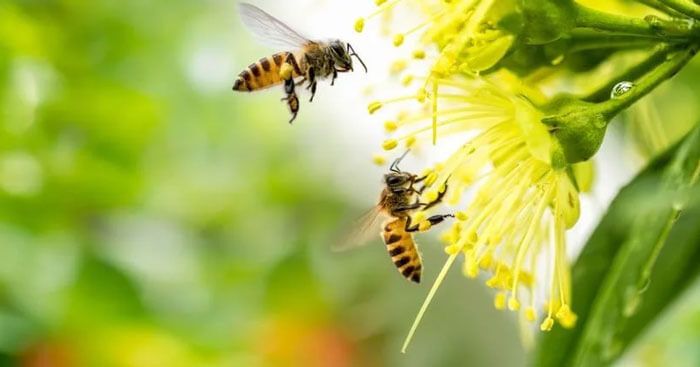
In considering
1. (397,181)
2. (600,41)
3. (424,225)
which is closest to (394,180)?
(397,181)

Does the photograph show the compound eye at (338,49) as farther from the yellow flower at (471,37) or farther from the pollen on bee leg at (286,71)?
the yellow flower at (471,37)

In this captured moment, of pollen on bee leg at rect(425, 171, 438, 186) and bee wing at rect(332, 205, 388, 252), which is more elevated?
bee wing at rect(332, 205, 388, 252)

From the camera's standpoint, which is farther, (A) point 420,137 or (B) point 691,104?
(B) point 691,104

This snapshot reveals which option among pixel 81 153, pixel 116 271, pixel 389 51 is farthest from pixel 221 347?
pixel 389 51

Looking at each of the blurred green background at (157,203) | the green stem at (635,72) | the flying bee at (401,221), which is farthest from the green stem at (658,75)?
the blurred green background at (157,203)

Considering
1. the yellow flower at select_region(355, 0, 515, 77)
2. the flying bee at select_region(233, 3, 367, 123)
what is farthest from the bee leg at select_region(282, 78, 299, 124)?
the yellow flower at select_region(355, 0, 515, 77)

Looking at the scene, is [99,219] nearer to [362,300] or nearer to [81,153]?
[81,153]

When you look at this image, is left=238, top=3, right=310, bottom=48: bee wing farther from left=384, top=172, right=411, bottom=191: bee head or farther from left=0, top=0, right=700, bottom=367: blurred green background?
left=0, top=0, right=700, bottom=367: blurred green background

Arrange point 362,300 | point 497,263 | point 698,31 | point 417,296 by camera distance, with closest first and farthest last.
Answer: point 698,31, point 497,263, point 362,300, point 417,296

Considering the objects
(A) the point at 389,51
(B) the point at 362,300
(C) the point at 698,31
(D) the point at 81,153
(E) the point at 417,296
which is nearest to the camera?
(C) the point at 698,31
